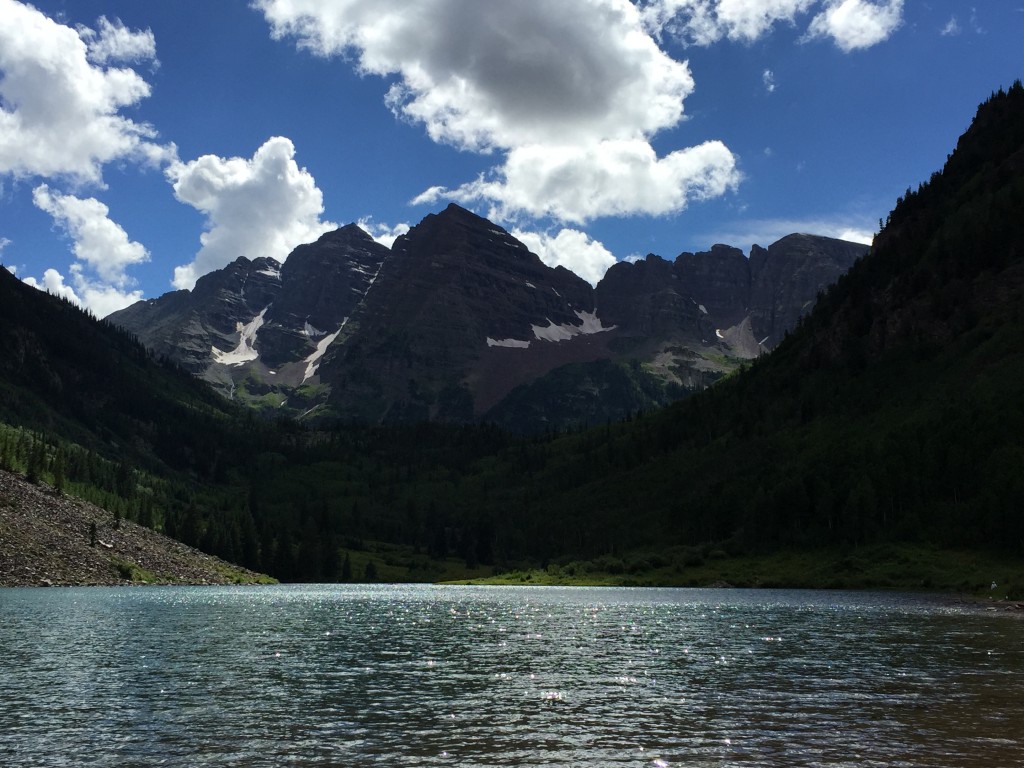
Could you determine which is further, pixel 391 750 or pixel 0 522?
pixel 0 522

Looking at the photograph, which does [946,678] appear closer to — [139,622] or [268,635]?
[268,635]

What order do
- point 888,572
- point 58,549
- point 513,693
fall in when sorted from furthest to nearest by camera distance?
point 58,549
point 888,572
point 513,693

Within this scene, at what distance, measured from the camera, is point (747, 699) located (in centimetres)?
4612

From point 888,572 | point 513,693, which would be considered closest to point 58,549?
point 513,693

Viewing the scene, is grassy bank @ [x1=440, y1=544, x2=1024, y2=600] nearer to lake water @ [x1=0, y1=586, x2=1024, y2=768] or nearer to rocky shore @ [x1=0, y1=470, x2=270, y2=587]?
lake water @ [x1=0, y1=586, x2=1024, y2=768]

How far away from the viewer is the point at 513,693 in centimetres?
4872

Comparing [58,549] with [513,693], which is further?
[58,549]

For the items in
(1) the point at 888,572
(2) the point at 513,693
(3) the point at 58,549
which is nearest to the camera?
(2) the point at 513,693

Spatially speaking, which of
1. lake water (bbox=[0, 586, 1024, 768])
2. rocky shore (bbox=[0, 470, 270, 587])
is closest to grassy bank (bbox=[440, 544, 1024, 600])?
lake water (bbox=[0, 586, 1024, 768])

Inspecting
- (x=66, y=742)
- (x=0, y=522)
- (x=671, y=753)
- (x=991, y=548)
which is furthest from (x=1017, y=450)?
(x=0, y=522)

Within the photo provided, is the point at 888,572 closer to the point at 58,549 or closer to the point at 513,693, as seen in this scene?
the point at 513,693

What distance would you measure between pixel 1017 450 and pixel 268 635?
14874 centimetres

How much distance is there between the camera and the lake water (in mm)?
34688

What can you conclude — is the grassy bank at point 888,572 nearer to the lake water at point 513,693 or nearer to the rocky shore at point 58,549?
the lake water at point 513,693
